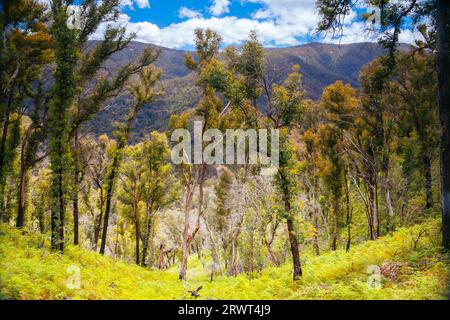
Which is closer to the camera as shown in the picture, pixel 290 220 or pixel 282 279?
pixel 290 220

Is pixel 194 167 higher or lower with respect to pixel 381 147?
lower

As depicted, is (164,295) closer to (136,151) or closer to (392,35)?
(392,35)

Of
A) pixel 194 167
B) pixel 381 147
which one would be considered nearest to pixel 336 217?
pixel 381 147

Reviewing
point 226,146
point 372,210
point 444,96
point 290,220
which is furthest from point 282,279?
point 372,210

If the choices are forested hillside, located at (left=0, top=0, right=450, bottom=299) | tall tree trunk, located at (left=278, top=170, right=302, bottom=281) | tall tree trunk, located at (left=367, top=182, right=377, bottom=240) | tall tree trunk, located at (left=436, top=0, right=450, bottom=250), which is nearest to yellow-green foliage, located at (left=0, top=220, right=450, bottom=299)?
forested hillside, located at (left=0, top=0, right=450, bottom=299)

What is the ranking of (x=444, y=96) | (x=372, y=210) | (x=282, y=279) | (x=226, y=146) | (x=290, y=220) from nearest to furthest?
1. (x=444, y=96)
2. (x=290, y=220)
3. (x=282, y=279)
4. (x=226, y=146)
5. (x=372, y=210)

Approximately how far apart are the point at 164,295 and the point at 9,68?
12.0 m

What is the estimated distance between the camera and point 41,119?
1842 cm

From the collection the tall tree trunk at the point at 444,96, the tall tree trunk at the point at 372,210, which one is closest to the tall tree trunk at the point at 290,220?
the tall tree trunk at the point at 444,96

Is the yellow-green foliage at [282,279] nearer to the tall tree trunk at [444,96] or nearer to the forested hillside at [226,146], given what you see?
the forested hillside at [226,146]

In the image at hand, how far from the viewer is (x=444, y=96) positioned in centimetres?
947

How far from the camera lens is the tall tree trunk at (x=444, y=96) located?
30.6 ft

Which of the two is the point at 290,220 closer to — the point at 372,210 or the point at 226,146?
the point at 226,146

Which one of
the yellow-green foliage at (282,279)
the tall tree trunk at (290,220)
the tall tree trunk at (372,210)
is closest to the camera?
the yellow-green foliage at (282,279)
